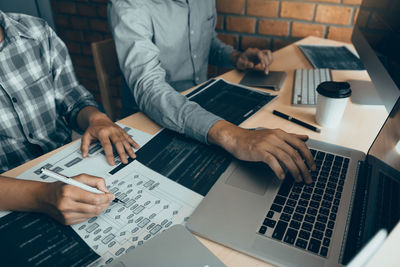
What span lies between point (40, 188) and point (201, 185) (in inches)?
13.2

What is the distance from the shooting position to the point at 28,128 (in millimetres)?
968

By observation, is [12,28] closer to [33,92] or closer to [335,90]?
[33,92]

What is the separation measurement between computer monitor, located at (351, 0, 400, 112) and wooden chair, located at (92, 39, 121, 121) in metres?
0.99

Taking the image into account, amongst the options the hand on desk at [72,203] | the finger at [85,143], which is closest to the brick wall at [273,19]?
the finger at [85,143]

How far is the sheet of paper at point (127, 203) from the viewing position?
21.1 inches

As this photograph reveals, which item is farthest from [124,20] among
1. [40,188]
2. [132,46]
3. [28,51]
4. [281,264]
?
[281,264]

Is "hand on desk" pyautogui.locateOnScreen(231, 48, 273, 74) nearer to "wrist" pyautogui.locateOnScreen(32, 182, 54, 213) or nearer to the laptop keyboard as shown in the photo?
the laptop keyboard

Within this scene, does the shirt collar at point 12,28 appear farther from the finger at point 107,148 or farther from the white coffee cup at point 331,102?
the white coffee cup at point 331,102

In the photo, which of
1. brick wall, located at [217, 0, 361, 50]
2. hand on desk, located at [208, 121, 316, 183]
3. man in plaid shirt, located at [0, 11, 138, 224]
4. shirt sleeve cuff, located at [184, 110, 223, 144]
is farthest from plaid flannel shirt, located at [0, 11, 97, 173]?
brick wall, located at [217, 0, 361, 50]

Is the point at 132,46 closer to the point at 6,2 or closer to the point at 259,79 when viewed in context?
the point at 259,79

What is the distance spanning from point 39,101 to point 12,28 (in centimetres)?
23

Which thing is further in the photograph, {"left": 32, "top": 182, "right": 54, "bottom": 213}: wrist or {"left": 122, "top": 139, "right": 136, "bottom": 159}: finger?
{"left": 122, "top": 139, "right": 136, "bottom": 159}: finger

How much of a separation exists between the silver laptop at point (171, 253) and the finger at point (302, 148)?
33 cm

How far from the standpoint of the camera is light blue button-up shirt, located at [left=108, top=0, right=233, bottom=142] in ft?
2.82
